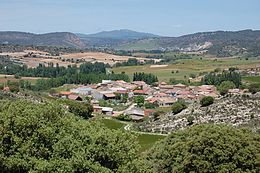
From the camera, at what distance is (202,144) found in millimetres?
24891

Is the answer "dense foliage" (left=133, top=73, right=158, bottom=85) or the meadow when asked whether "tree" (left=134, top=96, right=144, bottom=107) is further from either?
"dense foliage" (left=133, top=73, right=158, bottom=85)

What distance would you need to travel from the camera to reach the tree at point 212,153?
23.9 meters

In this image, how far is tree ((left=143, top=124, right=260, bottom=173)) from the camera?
23.9 m

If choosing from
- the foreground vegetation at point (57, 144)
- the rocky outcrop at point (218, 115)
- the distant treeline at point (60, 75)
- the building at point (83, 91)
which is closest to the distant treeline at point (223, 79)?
the distant treeline at point (60, 75)

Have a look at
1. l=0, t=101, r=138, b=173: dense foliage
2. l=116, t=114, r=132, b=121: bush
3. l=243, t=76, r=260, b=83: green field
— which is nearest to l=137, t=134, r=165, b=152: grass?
l=116, t=114, r=132, b=121: bush

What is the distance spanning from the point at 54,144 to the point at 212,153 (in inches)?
446

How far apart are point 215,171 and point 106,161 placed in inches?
376

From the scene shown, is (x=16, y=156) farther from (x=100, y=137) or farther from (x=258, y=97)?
(x=258, y=97)

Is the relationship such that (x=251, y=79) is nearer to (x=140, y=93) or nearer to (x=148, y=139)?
(x=140, y=93)

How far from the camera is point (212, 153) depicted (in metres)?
24.2

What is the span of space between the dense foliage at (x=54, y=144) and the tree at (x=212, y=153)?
7.04 metres

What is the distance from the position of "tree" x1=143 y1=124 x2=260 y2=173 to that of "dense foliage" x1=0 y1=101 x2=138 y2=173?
7.04m

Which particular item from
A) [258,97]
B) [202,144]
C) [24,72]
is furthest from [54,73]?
[202,144]

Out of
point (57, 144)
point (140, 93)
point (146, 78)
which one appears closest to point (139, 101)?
point (140, 93)
